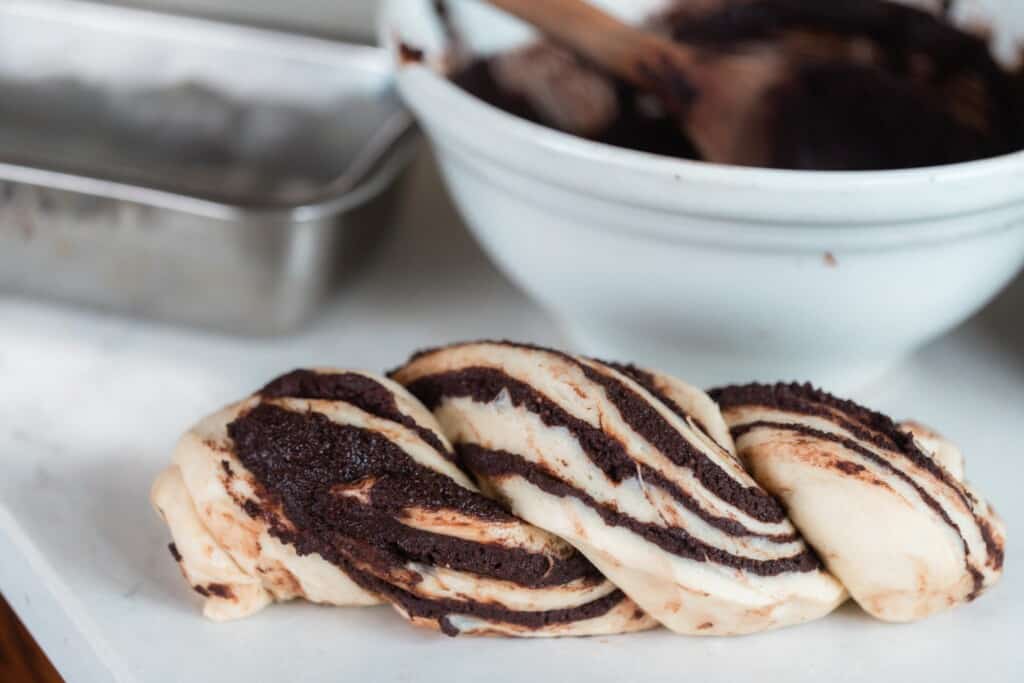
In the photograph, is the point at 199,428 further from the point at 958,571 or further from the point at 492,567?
the point at 958,571

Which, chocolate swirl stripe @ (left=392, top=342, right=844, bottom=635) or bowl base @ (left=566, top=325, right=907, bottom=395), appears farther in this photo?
bowl base @ (left=566, top=325, right=907, bottom=395)

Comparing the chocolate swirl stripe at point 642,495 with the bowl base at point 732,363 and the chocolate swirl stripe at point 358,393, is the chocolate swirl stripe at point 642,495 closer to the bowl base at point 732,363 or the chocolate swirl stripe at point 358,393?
the chocolate swirl stripe at point 358,393

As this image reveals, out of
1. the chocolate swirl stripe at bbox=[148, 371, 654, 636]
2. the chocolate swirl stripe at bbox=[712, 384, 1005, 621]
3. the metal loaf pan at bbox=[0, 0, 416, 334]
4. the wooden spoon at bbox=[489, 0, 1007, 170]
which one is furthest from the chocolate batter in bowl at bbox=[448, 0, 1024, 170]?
the chocolate swirl stripe at bbox=[148, 371, 654, 636]

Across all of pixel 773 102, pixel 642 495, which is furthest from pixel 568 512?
pixel 773 102

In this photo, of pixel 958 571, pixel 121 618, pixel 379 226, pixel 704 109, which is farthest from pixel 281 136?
pixel 958 571

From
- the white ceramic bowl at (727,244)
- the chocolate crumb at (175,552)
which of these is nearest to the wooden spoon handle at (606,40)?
the white ceramic bowl at (727,244)

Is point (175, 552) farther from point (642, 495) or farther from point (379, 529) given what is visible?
point (642, 495)

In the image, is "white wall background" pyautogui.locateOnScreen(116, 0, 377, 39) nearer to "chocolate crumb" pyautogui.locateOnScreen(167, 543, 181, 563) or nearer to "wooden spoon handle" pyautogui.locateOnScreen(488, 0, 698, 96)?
"wooden spoon handle" pyautogui.locateOnScreen(488, 0, 698, 96)
